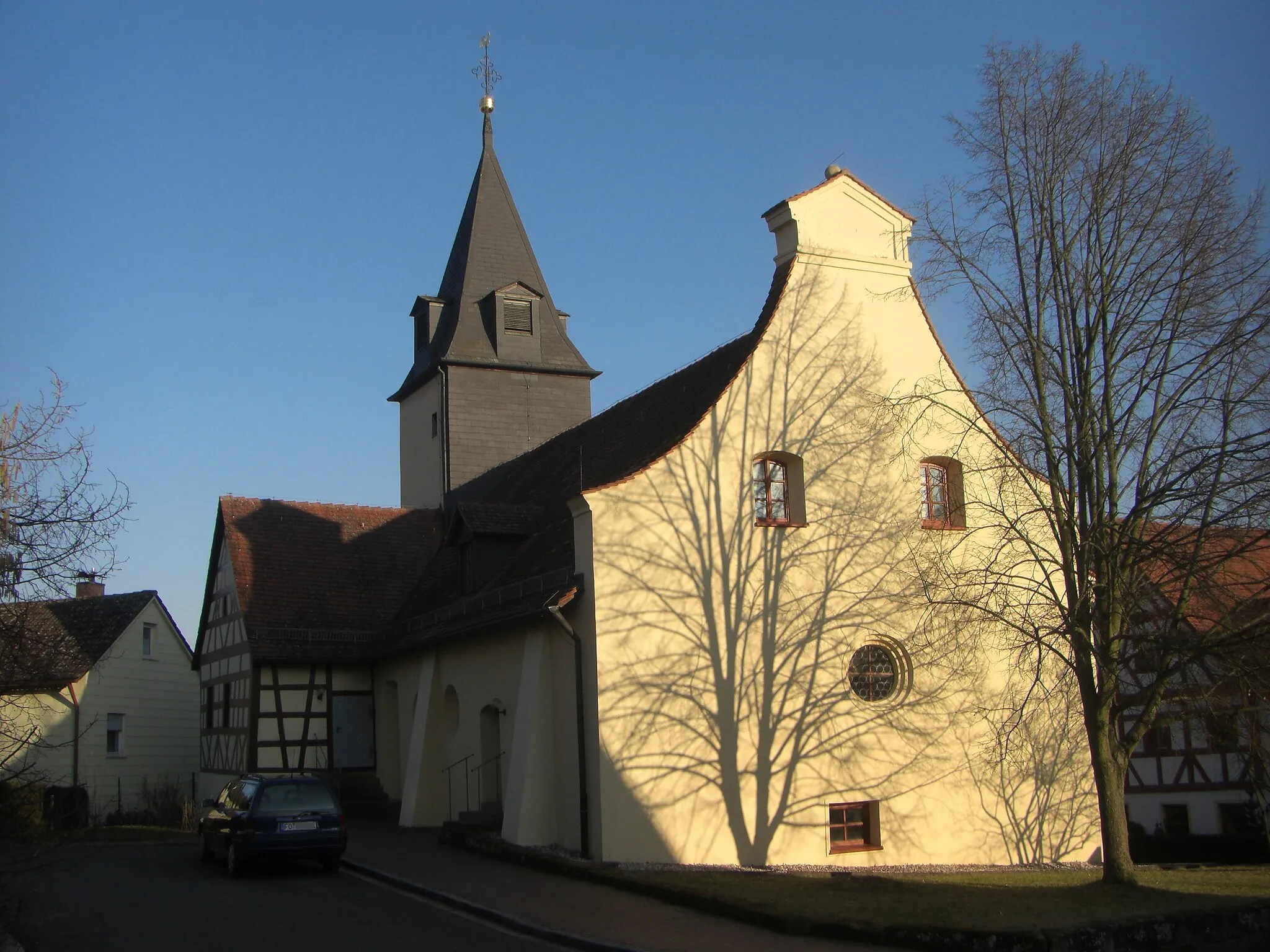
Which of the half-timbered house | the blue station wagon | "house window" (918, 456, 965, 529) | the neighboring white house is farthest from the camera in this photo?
the neighboring white house

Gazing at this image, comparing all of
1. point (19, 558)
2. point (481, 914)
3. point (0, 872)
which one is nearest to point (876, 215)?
point (481, 914)

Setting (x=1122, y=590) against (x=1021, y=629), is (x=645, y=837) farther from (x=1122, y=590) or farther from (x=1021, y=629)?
(x=1122, y=590)

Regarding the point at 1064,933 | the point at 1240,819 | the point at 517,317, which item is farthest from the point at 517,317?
the point at 1064,933

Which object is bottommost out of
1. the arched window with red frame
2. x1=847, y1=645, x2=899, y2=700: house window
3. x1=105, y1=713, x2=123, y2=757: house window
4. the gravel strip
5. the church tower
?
the gravel strip

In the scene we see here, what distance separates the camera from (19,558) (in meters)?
9.85

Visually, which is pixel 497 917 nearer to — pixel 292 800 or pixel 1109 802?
pixel 292 800

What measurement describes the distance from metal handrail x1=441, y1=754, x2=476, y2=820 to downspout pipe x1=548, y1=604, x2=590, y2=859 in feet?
16.4

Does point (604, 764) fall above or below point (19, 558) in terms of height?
below

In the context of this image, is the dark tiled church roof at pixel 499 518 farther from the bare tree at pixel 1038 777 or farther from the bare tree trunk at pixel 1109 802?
the bare tree trunk at pixel 1109 802

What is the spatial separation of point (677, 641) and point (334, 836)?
5429 millimetres

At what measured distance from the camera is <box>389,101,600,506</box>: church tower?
102ft

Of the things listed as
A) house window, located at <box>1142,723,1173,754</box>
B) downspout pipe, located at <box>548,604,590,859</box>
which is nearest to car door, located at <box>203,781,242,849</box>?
downspout pipe, located at <box>548,604,590,859</box>

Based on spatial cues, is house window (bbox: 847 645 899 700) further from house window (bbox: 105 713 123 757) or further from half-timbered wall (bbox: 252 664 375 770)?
house window (bbox: 105 713 123 757)

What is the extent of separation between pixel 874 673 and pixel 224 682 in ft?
51.8
